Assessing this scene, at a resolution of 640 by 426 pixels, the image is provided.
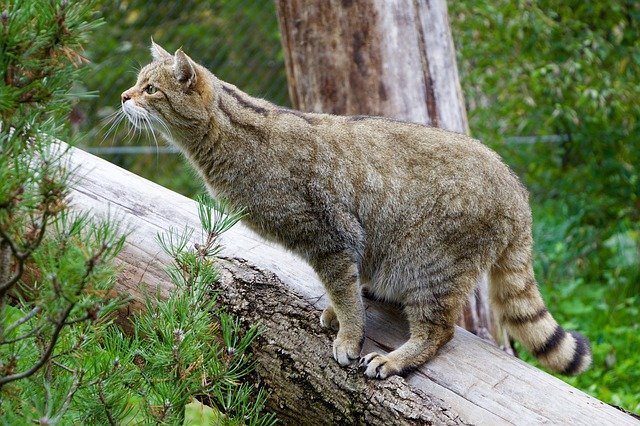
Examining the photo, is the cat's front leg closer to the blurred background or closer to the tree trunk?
the tree trunk

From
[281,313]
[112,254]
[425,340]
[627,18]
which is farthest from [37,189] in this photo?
[627,18]

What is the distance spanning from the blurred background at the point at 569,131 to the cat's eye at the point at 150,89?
1.87 metres

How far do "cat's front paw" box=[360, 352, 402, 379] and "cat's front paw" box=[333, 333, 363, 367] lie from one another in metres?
0.04

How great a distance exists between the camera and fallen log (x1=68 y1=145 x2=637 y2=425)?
2.87 metres

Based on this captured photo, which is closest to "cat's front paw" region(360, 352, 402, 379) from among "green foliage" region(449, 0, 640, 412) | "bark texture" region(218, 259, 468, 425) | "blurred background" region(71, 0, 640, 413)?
"bark texture" region(218, 259, 468, 425)

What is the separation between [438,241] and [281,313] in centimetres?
69

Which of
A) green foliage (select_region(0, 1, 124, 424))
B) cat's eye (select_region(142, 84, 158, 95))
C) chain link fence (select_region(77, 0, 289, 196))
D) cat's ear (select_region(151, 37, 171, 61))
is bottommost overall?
chain link fence (select_region(77, 0, 289, 196))

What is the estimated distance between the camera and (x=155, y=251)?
3.30 m

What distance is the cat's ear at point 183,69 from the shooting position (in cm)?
331

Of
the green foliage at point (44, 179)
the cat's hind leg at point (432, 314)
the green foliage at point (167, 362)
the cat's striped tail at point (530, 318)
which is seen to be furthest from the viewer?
the cat's striped tail at point (530, 318)

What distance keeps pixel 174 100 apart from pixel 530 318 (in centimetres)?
174

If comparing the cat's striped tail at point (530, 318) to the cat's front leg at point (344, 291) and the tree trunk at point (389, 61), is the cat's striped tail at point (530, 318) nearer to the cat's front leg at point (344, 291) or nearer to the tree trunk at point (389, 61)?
the cat's front leg at point (344, 291)

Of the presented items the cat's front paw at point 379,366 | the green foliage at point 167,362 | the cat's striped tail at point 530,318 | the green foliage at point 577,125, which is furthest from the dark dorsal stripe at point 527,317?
the green foliage at point 577,125

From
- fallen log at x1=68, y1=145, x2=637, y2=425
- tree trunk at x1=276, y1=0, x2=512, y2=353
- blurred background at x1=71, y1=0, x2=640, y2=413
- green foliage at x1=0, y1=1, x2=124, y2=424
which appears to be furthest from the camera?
blurred background at x1=71, y1=0, x2=640, y2=413
